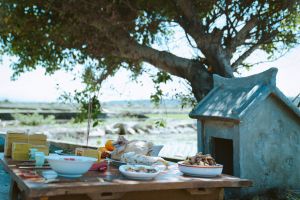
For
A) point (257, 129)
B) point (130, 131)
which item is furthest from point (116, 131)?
point (257, 129)

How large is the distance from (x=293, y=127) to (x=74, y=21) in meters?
5.18

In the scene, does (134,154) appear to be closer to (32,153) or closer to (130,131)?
(32,153)

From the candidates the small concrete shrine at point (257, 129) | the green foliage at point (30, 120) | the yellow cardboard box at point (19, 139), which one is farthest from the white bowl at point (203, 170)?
the green foliage at point (30, 120)

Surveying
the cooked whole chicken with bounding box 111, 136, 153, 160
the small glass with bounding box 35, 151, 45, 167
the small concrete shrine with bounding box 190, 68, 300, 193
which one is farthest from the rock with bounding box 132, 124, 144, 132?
the small glass with bounding box 35, 151, 45, 167

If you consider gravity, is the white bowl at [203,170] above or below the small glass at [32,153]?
below

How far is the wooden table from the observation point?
2988 mm

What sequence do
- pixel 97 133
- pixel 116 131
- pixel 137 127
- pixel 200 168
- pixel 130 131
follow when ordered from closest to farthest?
pixel 200 168 → pixel 97 133 → pixel 116 131 → pixel 130 131 → pixel 137 127

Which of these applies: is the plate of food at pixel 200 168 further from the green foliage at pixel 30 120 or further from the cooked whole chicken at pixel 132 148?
the green foliage at pixel 30 120

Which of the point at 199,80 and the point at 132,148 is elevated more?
the point at 199,80

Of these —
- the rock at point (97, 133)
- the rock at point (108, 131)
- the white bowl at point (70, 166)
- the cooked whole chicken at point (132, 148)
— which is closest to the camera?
the white bowl at point (70, 166)

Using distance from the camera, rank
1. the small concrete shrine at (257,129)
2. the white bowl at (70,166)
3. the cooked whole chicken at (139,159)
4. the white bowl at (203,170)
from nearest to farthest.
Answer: the white bowl at (70,166) < the white bowl at (203,170) < the cooked whole chicken at (139,159) < the small concrete shrine at (257,129)

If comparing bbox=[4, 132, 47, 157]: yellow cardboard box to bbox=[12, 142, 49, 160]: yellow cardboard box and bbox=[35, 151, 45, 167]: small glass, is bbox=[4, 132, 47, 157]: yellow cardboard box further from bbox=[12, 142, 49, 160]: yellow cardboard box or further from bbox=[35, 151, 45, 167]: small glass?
bbox=[35, 151, 45, 167]: small glass

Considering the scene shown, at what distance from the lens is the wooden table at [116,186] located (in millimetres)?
2988

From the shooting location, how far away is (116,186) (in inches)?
125
